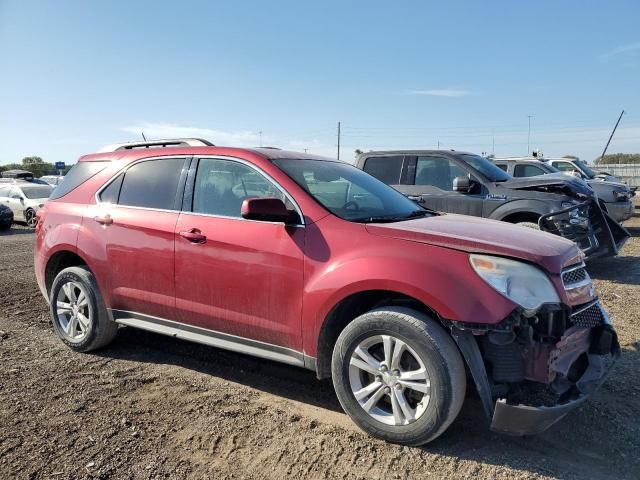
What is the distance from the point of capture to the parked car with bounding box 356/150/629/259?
7023 mm

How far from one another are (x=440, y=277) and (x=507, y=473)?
1.13 meters

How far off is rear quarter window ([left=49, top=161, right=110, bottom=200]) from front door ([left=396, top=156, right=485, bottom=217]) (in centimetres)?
498

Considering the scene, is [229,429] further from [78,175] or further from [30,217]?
[30,217]

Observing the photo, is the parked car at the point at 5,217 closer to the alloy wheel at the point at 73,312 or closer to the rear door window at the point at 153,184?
the alloy wheel at the point at 73,312

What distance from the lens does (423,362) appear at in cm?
299

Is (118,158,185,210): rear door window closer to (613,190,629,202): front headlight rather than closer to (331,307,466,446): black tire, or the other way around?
(331,307,466,446): black tire

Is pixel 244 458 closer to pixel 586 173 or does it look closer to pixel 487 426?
pixel 487 426

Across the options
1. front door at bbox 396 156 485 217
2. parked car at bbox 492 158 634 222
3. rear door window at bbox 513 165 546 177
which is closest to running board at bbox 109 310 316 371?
front door at bbox 396 156 485 217

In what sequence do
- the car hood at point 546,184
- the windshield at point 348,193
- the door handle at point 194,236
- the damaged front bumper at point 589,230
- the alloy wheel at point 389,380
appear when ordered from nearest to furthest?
the alloy wheel at point 389,380, the windshield at point 348,193, the door handle at point 194,236, the damaged front bumper at point 589,230, the car hood at point 546,184

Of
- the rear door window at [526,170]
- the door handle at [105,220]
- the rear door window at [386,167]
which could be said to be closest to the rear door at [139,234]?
the door handle at [105,220]

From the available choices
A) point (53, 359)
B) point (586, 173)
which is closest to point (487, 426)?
point (53, 359)

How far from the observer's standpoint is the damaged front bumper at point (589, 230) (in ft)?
22.9

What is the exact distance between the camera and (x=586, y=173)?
1641cm

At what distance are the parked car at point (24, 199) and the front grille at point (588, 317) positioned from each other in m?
18.9
